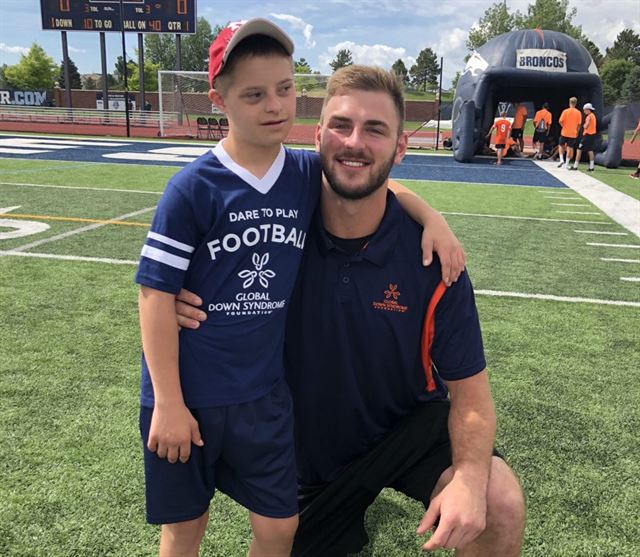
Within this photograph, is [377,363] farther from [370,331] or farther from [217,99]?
[217,99]

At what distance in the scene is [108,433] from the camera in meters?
2.78

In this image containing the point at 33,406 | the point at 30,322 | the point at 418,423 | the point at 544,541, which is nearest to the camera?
the point at 418,423

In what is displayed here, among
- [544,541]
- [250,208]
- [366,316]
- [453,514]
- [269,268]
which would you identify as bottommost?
[544,541]

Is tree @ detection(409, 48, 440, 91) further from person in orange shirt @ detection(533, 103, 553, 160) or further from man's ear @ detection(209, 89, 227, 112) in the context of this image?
man's ear @ detection(209, 89, 227, 112)

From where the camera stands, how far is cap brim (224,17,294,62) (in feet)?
5.37

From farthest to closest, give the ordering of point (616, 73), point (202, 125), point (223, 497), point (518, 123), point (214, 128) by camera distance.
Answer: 1. point (616, 73)
2. point (202, 125)
3. point (214, 128)
4. point (518, 123)
5. point (223, 497)

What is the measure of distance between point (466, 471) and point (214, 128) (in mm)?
23840

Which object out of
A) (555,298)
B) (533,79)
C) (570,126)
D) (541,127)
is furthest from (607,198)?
(541,127)

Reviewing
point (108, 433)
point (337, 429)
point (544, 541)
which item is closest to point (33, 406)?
point (108, 433)

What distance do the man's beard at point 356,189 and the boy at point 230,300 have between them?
132 millimetres

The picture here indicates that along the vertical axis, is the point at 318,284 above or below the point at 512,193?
above

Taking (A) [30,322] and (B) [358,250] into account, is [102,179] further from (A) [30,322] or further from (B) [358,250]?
(B) [358,250]

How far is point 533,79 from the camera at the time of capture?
16281 mm

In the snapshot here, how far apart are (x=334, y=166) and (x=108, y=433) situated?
70.1 inches
